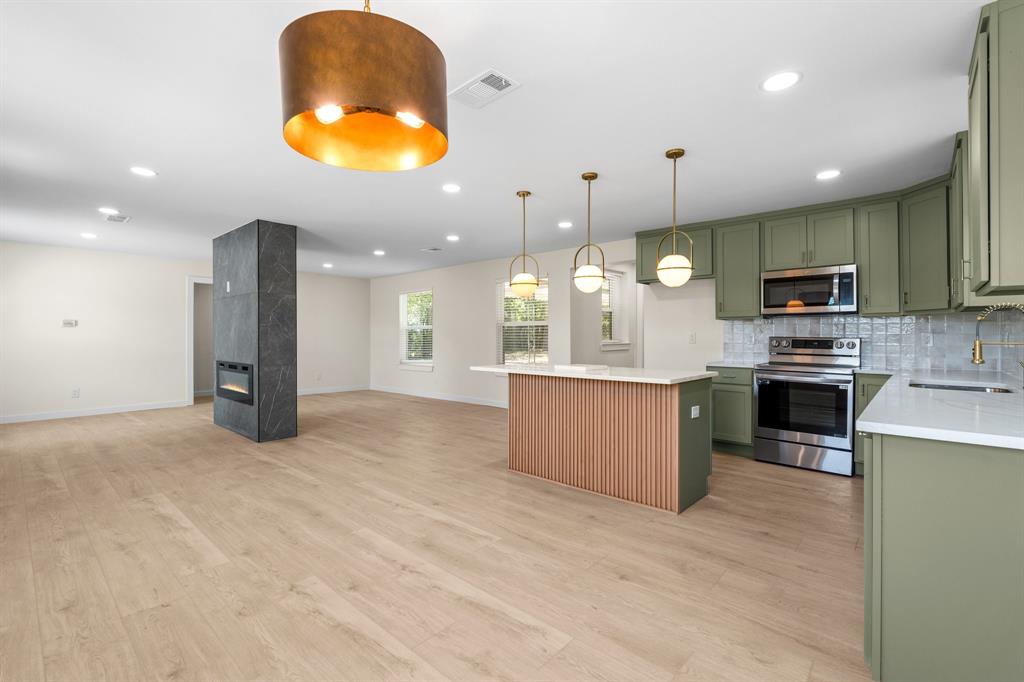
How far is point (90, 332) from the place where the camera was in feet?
23.5

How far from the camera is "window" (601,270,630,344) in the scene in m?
7.87

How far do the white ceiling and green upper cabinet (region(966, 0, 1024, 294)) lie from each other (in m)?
0.14

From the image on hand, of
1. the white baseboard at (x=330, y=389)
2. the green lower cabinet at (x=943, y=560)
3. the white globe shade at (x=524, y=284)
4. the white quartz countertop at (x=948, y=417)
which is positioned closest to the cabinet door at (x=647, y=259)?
the white globe shade at (x=524, y=284)

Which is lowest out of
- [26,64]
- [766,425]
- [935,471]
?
[766,425]

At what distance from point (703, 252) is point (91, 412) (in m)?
8.93

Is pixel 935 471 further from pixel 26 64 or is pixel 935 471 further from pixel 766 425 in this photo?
pixel 26 64

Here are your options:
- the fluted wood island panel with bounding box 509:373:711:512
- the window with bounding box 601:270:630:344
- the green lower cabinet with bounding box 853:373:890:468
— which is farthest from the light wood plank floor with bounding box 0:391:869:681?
the window with bounding box 601:270:630:344

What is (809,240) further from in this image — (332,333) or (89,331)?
(89,331)

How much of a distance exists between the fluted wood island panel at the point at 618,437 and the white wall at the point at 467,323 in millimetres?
3085

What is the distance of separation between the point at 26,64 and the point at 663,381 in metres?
3.75

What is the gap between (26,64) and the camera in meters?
2.29

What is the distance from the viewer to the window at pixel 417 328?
9383mm

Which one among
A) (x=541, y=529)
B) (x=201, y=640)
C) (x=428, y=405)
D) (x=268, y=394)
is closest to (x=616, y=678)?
(x=541, y=529)

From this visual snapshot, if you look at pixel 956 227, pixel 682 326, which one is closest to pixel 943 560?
pixel 956 227
